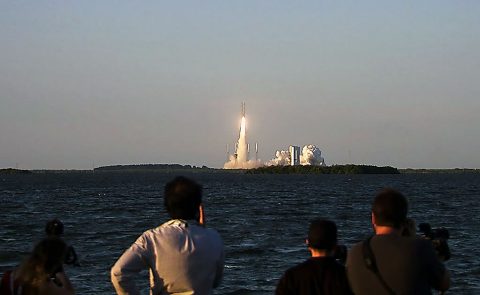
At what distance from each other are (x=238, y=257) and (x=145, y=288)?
7.57 metres

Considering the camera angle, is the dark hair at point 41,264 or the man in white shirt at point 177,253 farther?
the man in white shirt at point 177,253

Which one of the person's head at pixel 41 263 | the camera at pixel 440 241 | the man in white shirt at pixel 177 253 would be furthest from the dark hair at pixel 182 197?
the camera at pixel 440 241

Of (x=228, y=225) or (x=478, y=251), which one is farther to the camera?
(x=228, y=225)

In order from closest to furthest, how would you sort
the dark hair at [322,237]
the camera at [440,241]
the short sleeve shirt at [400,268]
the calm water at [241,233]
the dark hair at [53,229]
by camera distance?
the short sleeve shirt at [400,268], the dark hair at [322,237], the camera at [440,241], the dark hair at [53,229], the calm water at [241,233]

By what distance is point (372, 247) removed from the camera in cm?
548

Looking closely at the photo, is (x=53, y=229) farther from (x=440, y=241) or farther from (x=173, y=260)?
(x=440, y=241)

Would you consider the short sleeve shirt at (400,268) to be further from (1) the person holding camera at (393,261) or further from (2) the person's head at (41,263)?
(2) the person's head at (41,263)

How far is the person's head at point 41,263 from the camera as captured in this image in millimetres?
5414

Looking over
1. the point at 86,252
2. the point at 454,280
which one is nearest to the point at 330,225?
the point at 454,280

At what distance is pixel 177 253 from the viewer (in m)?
5.58

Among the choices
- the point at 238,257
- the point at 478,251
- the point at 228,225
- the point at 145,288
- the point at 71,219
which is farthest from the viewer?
the point at 71,219

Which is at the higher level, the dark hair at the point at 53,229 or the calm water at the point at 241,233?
the dark hair at the point at 53,229

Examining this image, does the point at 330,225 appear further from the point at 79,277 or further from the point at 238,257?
the point at 238,257

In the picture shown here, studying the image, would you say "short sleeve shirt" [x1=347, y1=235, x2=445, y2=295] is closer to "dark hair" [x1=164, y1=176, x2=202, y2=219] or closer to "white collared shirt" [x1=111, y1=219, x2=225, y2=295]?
"white collared shirt" [x1=111, y1=219, x2=225, y2=295]
